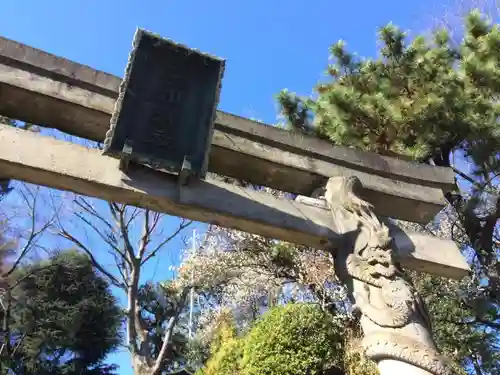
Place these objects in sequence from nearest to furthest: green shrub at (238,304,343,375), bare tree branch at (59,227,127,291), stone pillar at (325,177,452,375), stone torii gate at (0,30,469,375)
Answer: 1. stone pillar at (325,177,452,375)
2. stone torii gate at (0,30,469,375)
3. green shrub at (238,304,343,375)
4. bare tree branch at (59,227,127,291)

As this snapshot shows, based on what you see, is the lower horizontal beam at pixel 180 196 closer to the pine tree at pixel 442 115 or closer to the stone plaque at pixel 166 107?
the stone plaque at pixel 166 107

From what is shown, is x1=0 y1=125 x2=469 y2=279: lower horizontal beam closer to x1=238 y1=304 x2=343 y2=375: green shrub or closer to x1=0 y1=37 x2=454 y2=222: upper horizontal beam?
x1=0 y1=37 x2=454 y2=222: upper horizontal beam

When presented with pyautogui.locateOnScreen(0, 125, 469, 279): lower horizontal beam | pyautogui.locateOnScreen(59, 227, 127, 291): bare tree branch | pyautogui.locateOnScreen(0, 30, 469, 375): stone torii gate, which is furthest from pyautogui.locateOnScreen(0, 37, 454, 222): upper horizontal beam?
pyautogui.locateOnScreen(59, 227, 127, 291): bare tree branch

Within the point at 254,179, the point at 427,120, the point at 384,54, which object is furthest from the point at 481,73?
the point at 254,179

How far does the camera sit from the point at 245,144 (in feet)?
12.5

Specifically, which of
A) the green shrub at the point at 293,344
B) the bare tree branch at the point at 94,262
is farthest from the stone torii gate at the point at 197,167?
the bare tree branch at the point at 94,262

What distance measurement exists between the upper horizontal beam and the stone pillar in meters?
0.40

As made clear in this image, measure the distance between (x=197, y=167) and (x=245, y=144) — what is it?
66cm

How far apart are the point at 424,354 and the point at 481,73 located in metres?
5.69

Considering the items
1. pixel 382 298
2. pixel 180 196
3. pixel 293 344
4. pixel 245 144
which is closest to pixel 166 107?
pixel 180 196

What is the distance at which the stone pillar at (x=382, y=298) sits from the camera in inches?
110

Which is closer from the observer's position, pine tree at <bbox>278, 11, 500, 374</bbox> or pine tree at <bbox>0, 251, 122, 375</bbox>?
pine tree at <bbox>278, 11, 500, 374</bbox>

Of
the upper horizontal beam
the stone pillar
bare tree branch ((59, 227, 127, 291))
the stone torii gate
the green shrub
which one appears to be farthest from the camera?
bare tree branch ((59, 227, 127, 291))

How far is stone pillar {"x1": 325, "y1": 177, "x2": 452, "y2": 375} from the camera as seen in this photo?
2.80 meters
